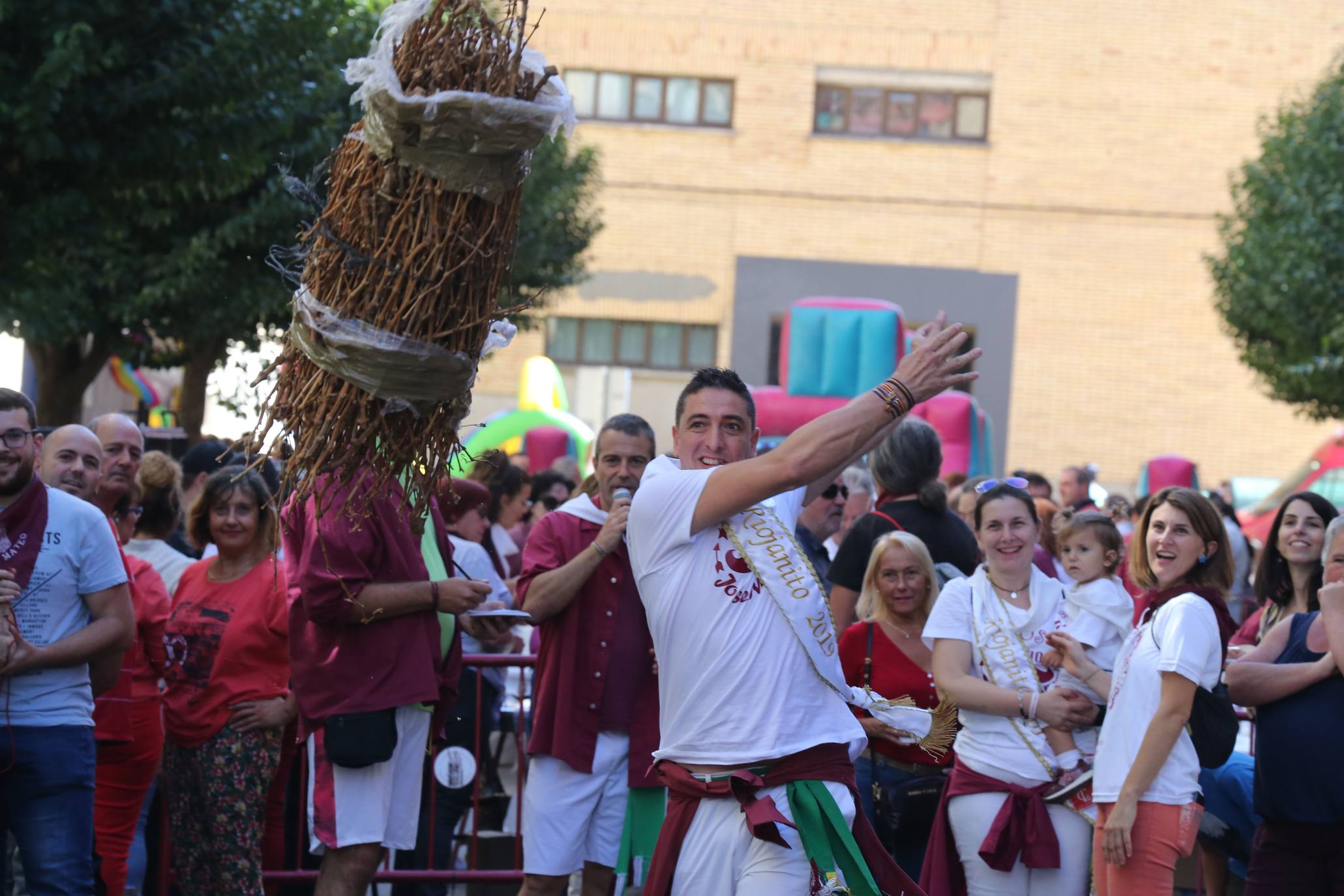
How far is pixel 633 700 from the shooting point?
18.2 feet

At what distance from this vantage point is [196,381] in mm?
18188

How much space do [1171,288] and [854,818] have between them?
27025mm

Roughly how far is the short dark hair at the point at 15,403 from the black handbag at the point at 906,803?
10.1ft

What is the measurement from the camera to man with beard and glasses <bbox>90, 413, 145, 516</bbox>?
664 centimetres

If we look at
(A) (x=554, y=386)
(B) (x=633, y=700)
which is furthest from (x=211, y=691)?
(A) (x=554, y=386)

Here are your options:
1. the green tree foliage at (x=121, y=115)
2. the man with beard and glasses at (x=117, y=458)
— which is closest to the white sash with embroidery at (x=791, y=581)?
the man with beard and glasses at (x=117, y=458)

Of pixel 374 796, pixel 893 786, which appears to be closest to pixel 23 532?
pixel 374 796

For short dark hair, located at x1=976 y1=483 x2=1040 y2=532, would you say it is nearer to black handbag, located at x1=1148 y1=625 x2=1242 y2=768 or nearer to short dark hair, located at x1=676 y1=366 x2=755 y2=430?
black handbag, located at x1=1148 y1=625 x2=1242 y2=768

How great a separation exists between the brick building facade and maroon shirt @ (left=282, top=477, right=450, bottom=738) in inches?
938

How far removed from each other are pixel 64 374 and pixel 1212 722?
13.2 meters

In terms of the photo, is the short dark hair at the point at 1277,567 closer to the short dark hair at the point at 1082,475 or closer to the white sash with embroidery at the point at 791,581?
the white sash with embroidery at the point at 791,581

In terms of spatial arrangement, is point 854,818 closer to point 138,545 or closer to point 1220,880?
point 1220,880

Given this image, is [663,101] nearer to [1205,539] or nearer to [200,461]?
[200,461]

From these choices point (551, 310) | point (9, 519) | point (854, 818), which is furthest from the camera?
point (551, 310)
